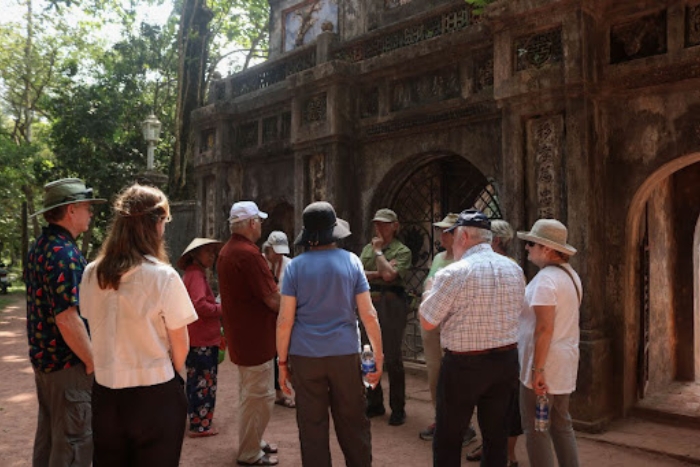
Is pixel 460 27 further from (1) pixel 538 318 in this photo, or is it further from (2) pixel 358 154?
(1) pixel 538 318

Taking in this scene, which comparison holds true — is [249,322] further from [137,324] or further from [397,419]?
[397,419]

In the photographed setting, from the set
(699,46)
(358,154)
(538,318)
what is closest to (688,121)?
(699,46)

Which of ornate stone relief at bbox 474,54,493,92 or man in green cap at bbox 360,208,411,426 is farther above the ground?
ornate stone relief at bbox 474,54,493,92

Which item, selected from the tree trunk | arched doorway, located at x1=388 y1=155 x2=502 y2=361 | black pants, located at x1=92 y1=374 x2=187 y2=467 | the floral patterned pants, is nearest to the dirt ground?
the floral patterned pants

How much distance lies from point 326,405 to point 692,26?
15.4ft

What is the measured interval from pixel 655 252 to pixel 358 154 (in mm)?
4229

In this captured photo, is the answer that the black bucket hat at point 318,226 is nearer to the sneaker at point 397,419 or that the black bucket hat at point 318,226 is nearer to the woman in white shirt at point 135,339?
the woman in white shirt at point 135,339

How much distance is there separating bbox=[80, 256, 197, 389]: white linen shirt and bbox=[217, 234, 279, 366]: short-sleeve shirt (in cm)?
176

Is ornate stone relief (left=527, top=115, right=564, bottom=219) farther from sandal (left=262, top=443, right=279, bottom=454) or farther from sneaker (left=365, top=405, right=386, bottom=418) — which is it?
sandal (left=262, top=443, right=279, bottom=454)

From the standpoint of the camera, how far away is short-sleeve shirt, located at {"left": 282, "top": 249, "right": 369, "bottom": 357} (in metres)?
3.54

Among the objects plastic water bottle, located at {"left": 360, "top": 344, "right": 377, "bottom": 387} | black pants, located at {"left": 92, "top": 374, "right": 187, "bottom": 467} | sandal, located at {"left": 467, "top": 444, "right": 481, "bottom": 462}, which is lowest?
sandal, located at {"left": 467, "top": 444, "right": 481, "bottom": 462}

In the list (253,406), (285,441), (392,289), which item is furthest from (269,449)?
(392,289)

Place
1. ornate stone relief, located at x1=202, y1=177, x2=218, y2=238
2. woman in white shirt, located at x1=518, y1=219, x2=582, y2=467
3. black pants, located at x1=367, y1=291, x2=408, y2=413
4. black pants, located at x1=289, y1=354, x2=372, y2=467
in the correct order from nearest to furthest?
black pants, located at x1=289, y1=354, x2=372, y2=467 < woman in white shirt, located at x1=518, y1=219, x2=582, y2=467 < black pants, located at x1=367, y1=291, x2=408, y2=413 < ornate stone relief, located at x1=202, y1=177, x2=218, y2=238

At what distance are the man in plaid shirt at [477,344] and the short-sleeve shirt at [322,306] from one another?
1.62 ft
